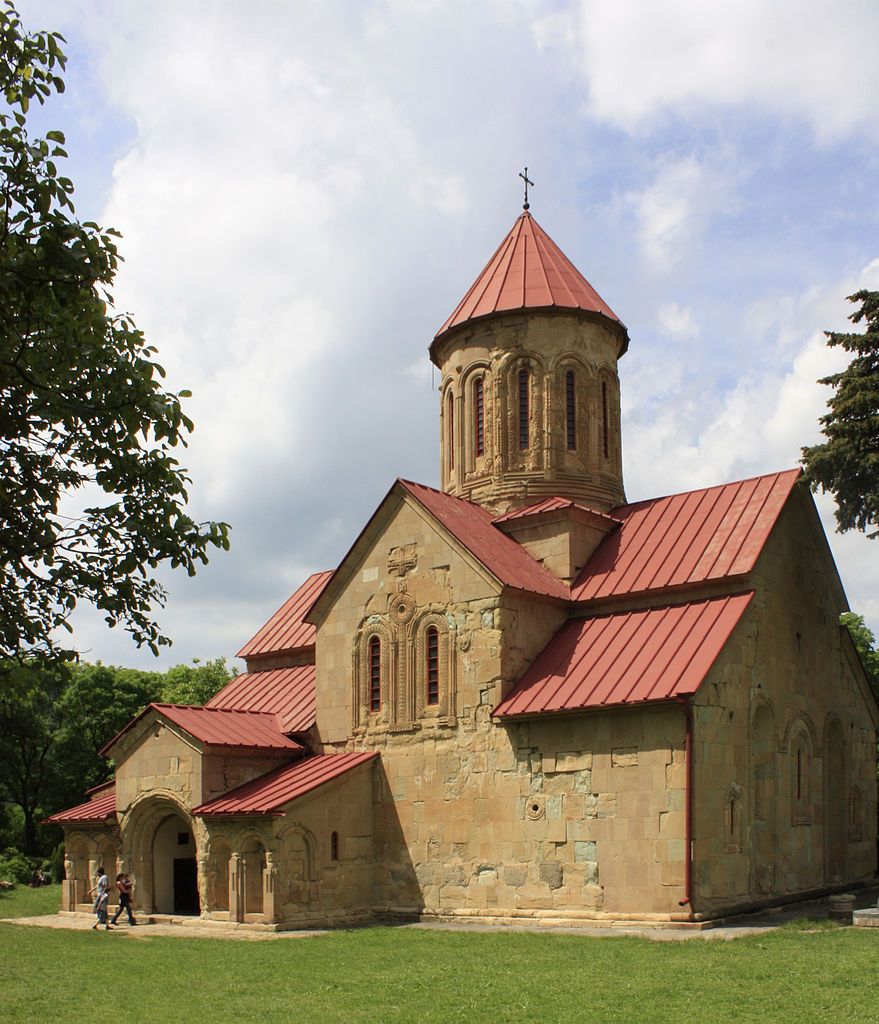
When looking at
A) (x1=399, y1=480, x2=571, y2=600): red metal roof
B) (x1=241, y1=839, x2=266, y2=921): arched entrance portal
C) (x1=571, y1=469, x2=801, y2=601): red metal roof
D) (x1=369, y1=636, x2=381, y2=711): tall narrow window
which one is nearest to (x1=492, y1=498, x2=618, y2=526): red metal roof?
(x1=399, y1=480, x2=571, y2=600): red metal roof

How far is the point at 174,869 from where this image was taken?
22922mm

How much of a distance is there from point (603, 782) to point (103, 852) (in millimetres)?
11401

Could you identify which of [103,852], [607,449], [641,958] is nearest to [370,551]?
[607,449]

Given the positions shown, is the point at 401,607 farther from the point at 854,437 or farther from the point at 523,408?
the point at 854,437

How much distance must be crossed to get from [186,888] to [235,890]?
350 cm

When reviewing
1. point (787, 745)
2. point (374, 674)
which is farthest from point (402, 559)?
point (787, 745)

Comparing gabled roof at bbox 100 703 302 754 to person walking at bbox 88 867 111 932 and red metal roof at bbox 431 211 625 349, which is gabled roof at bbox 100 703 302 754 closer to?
person walking at bbox 88 867 111 932

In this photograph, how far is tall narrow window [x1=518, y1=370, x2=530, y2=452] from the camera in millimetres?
24453

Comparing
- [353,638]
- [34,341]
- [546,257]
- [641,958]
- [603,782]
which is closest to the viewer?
[34,341]

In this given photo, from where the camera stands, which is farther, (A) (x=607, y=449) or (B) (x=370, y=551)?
(A) (x=607, y=449)

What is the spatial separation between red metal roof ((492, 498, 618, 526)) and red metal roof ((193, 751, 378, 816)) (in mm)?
5448

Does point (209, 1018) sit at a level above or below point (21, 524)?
below

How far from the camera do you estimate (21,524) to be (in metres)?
8.16

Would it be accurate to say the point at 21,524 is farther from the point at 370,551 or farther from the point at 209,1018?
the point at 370,551
